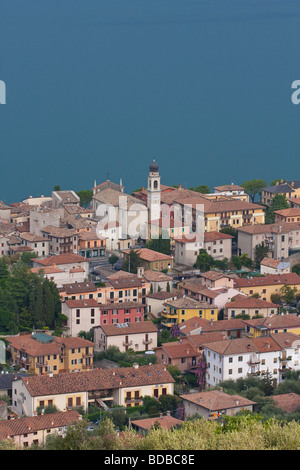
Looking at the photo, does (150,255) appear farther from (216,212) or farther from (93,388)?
(93,388)

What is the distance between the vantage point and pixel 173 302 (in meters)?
21.8

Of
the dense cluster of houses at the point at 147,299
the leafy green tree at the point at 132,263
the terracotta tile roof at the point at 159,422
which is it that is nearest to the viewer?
the terracotta tile roof at the point at 159,422

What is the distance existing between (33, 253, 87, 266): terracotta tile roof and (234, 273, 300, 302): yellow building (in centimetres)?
261

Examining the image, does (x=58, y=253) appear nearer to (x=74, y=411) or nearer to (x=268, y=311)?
(x=268, y=311)

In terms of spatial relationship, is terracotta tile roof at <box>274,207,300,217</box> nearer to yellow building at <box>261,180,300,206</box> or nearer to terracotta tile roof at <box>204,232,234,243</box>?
yellow building at <box>261,180,300,206</box>

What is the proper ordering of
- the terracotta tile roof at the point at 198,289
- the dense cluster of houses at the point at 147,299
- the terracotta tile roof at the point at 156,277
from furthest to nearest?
the terracotta tile roof at the point at 156,277 → the terracotta tile roof at the point at 198,289 → the dense cluster of houses at the point at 147,299

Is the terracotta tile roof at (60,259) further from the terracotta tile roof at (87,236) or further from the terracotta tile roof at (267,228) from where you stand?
the terracotta tile roof at (267,228)

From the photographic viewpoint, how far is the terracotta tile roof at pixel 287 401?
1789 cm

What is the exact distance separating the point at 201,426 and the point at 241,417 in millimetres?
975

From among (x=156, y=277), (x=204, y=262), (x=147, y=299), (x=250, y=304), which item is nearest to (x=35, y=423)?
(x=147, y=299)

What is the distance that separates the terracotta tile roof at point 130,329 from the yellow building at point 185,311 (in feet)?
2.62

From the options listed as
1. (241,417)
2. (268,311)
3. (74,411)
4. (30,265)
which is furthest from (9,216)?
(241,417)

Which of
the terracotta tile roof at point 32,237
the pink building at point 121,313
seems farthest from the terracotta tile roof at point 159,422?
the terracotta tile roof at point 32,237

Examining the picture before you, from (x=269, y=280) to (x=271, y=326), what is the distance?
8.15 ft
